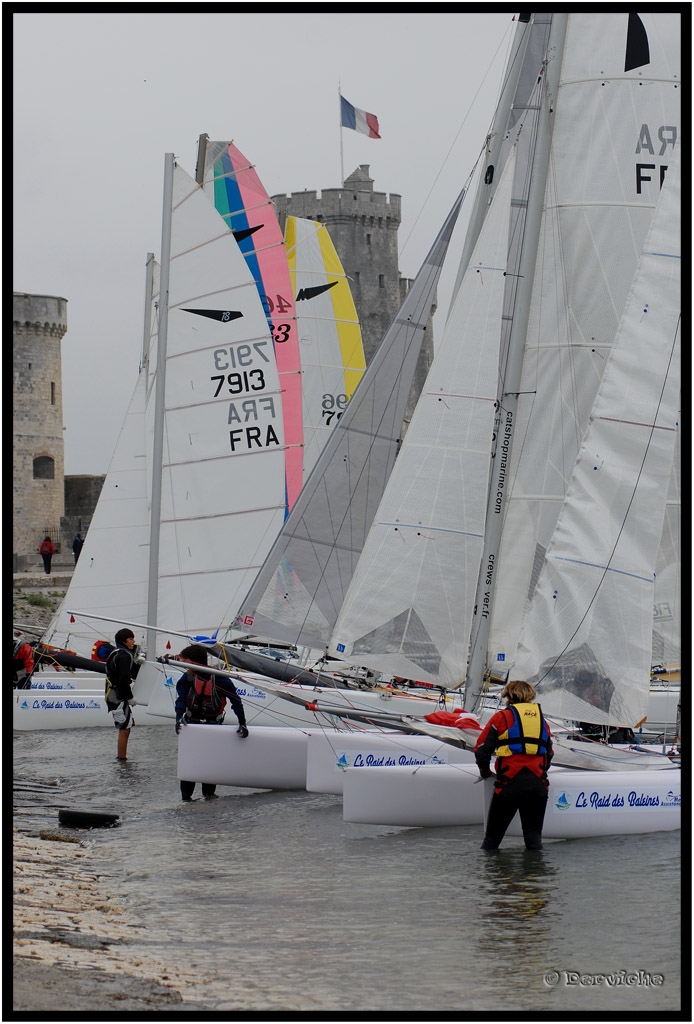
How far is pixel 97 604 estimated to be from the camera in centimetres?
2042

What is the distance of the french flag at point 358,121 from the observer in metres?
27.9

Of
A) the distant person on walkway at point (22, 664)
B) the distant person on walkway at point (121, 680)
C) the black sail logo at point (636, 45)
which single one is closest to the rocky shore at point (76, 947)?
the distant person on walkway at point (121, 680)

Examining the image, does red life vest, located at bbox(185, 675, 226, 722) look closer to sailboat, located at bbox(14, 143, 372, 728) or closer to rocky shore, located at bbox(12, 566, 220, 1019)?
rocky shore, located at bbox(12, 566, 220, 1019)

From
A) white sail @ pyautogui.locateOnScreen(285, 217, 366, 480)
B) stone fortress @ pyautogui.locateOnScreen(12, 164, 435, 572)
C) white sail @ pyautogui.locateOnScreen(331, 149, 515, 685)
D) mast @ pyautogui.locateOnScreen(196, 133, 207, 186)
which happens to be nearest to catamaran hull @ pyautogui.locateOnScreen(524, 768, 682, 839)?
white sail @ pyautogui.locateOnScreen(331, 149, 515, 685)

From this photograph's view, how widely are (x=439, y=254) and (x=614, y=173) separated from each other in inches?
99.6

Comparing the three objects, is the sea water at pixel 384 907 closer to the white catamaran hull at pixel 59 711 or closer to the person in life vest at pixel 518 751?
the person in life vest at pixel 518 751

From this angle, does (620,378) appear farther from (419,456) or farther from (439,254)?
(439,254)

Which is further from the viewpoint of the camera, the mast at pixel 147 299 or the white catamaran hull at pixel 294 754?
the mast at pixel 147 299

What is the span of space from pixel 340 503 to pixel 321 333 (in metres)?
11.8

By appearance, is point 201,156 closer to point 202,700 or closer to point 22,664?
point 22,664

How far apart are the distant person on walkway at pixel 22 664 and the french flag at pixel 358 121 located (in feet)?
43.5

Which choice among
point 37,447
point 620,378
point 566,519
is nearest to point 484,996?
point 566,519

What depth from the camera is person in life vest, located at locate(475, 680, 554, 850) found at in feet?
31.7

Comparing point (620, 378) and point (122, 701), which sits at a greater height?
point (620, 378)
